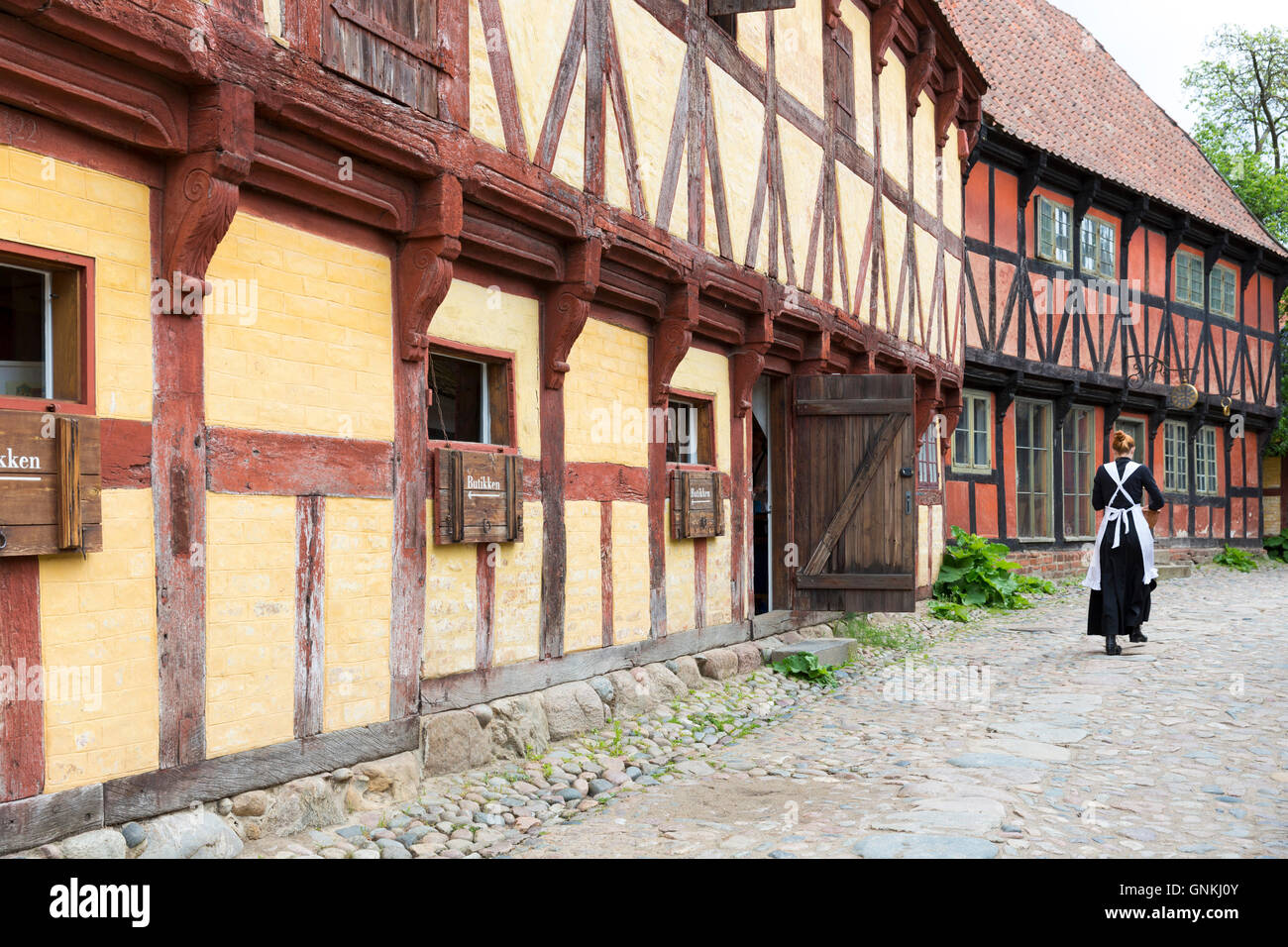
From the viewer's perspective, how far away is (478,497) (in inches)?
246

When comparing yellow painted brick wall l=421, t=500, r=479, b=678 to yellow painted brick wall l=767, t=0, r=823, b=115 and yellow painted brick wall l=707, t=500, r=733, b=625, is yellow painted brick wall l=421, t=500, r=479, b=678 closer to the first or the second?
yellow painted brick wall l=707, t=500, r=733, b=625

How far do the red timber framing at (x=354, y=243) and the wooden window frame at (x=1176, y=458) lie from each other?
1575 cm

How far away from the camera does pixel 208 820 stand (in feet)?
14.6

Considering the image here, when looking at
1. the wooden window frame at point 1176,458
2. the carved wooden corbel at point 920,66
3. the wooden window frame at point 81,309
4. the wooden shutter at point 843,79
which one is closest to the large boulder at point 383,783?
the wooden window frame at point 81,309

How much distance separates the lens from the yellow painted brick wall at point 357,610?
5277 millimetres

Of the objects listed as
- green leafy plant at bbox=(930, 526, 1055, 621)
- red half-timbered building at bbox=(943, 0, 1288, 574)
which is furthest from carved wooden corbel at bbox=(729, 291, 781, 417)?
red half-timbered building at bbox=(943, 0, 1288, 574)

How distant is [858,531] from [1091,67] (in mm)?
17036

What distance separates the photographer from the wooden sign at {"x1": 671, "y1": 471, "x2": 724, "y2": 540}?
342 inches

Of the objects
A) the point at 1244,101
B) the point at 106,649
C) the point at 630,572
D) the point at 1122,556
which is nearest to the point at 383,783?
the point at 106,649

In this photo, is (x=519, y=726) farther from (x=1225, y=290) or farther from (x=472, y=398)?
(x=1225, y=290)

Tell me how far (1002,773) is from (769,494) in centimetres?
537

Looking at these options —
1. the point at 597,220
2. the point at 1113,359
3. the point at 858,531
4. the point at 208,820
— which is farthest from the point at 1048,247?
the point at 208,820

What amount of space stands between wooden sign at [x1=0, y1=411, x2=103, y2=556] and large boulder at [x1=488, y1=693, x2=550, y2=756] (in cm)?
270

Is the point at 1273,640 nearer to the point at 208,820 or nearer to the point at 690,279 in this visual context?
the point at 690,279
